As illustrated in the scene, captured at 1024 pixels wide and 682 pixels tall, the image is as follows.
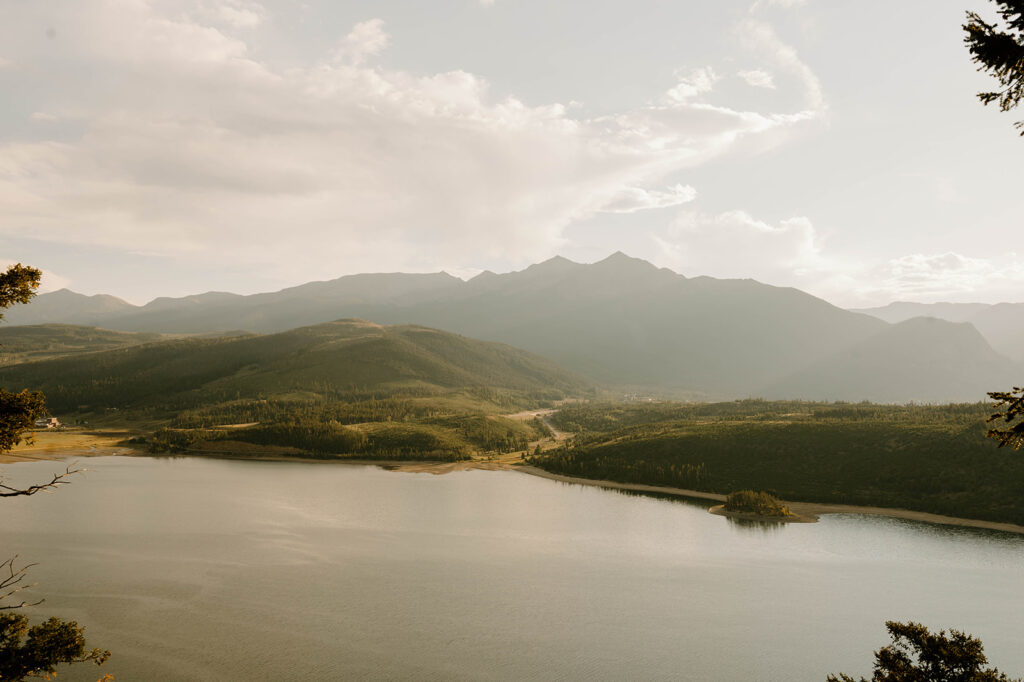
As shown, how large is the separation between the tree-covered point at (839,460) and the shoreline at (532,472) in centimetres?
195

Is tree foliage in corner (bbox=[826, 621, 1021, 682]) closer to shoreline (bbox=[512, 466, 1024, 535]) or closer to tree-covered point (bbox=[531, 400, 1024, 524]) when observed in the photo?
shoreline (bbox=[512, 466, 1024, 535])

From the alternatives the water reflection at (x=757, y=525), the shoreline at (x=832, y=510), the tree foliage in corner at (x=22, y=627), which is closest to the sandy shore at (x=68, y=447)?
the shoreline at (x=832, y=510)

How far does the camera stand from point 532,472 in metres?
127

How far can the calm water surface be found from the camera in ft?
139

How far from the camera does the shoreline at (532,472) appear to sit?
82.5 metres

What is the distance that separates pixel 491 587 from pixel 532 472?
71482mm

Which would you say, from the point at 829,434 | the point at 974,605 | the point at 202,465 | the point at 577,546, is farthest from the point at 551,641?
the point at 202,465

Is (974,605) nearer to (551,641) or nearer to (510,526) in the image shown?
(551,641)

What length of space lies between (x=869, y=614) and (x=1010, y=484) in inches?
2161

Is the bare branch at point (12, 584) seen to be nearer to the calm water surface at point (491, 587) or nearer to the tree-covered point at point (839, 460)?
the calm water surface at point (491, 587)

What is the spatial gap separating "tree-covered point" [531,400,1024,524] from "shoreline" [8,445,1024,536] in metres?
1.95

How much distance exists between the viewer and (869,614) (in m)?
50.4

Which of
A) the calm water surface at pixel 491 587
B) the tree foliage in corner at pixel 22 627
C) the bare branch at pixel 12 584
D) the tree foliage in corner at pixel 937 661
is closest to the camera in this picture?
the bare branch at pixel 12 584

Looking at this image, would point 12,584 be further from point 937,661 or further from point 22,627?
point 937,661
